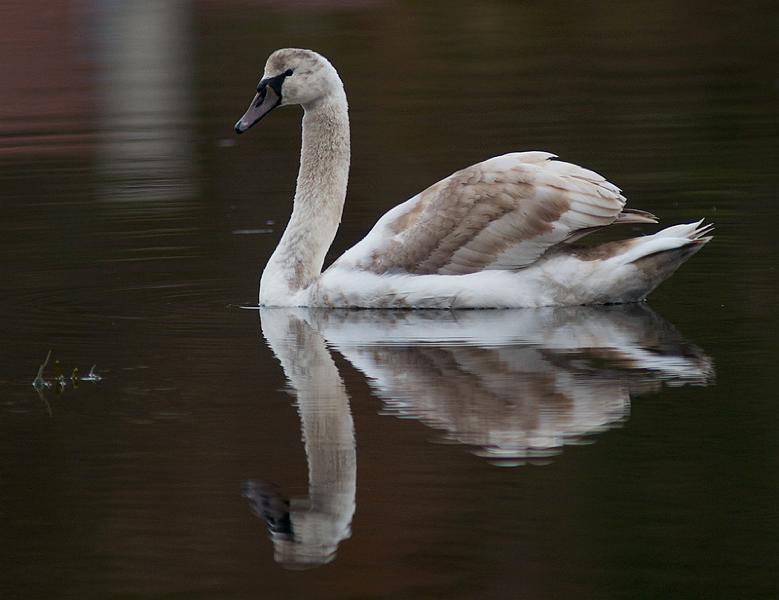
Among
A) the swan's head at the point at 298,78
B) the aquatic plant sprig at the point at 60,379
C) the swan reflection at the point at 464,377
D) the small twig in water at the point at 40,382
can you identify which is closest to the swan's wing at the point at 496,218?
the swan reflection at the point at 464,377

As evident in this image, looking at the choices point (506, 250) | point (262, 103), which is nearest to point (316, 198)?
point (262, 103)

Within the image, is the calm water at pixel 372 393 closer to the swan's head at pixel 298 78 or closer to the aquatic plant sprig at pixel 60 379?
Result: the aquatic plant sprig at pixel 60 379

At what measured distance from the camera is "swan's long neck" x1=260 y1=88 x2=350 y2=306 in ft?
38.0

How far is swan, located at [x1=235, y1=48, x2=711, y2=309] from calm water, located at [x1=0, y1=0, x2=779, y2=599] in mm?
189

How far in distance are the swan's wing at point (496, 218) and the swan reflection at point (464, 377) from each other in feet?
1.03

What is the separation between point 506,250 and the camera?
10789 mm

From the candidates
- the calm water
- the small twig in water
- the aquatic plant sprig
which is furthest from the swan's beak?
the small twig in water

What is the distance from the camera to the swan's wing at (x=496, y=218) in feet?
35.2

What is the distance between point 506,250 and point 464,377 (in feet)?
6.09

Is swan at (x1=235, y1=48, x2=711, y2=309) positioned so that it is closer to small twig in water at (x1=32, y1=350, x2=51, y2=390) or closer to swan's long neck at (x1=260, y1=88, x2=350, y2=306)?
swan's long neck at (x1=260, y1=88, x2=350, y2=306)

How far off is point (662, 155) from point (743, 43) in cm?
952

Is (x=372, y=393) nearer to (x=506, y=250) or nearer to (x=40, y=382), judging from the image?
(x=40, y=382)

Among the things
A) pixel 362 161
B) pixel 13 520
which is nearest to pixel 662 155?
pixel 362 161

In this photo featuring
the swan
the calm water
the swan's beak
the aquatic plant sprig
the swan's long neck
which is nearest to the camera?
the calm water
